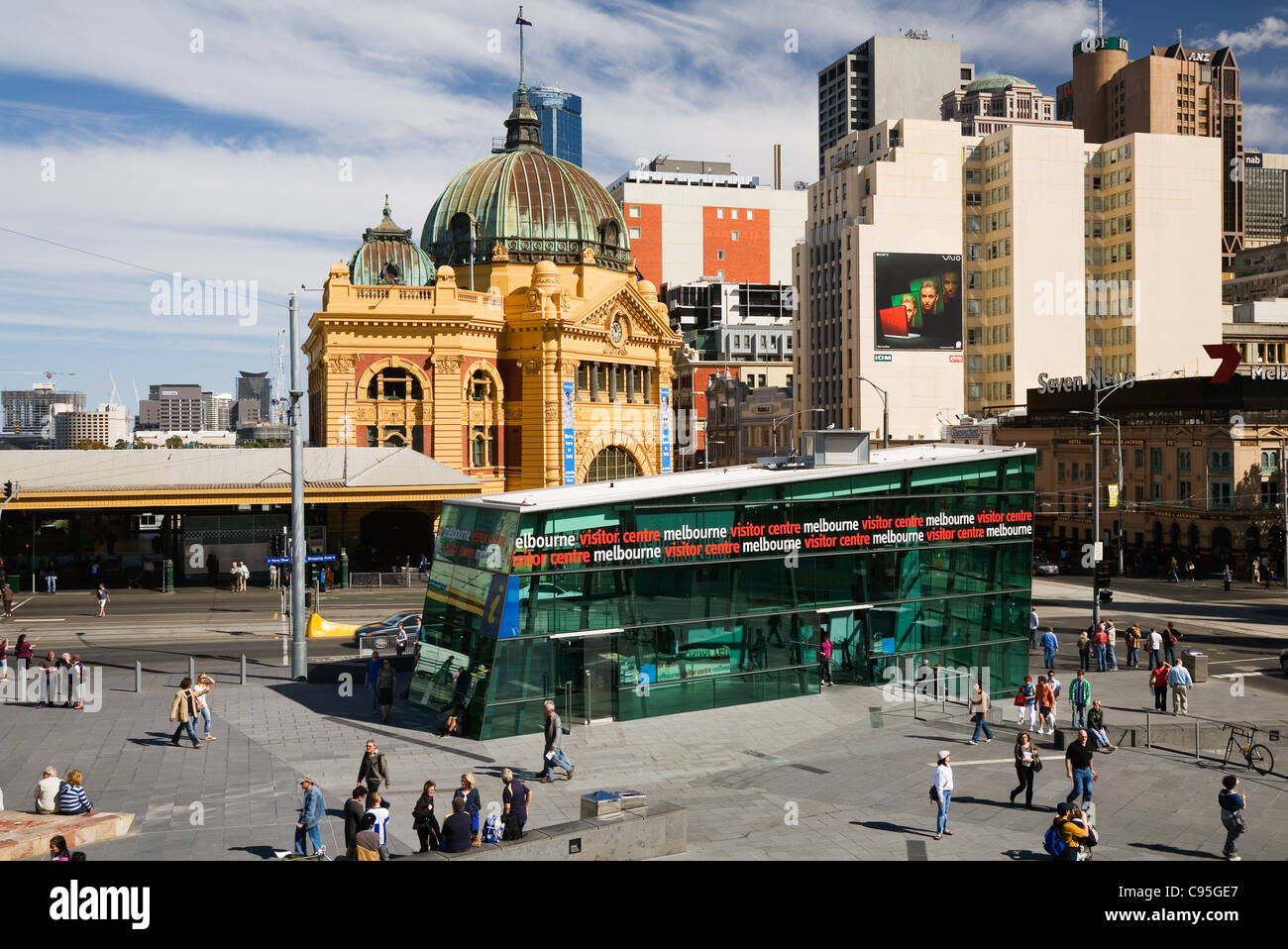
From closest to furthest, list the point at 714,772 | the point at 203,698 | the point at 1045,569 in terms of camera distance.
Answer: the point at 714,772
the point at 203,698
the point at 1045,569

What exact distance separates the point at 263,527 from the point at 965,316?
254 ft

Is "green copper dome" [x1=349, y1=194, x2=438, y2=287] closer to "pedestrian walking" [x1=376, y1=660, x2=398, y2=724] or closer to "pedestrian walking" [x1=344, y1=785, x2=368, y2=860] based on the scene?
"pedestrian walking" [x1=376, y1=660, x2=398, y2=724]

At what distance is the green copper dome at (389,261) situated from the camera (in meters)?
74.5

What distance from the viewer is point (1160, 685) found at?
29.3 meters

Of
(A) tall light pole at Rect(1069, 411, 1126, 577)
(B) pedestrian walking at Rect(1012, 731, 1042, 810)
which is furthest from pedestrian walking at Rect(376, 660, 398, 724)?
(A) tall light pole at Rect(1069, 411, 1126, 577)

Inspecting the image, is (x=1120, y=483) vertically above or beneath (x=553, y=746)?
above

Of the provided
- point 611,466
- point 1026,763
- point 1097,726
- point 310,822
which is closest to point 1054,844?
point 1026,763

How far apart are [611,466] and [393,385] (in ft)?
52.8

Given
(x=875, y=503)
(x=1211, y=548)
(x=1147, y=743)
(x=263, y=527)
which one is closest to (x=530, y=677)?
(x=875, y=503)

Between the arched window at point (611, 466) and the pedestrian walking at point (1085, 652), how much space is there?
43.7 meters

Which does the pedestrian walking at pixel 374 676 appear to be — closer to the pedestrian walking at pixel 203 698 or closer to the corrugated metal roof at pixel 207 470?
the pedestrian walking at pixel 203 698

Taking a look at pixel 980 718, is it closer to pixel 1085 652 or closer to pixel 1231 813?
pixel 1231 813

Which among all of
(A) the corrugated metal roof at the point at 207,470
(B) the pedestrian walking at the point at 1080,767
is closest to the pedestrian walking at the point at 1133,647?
(B) the pedestrian walking at the point at 1080,767
